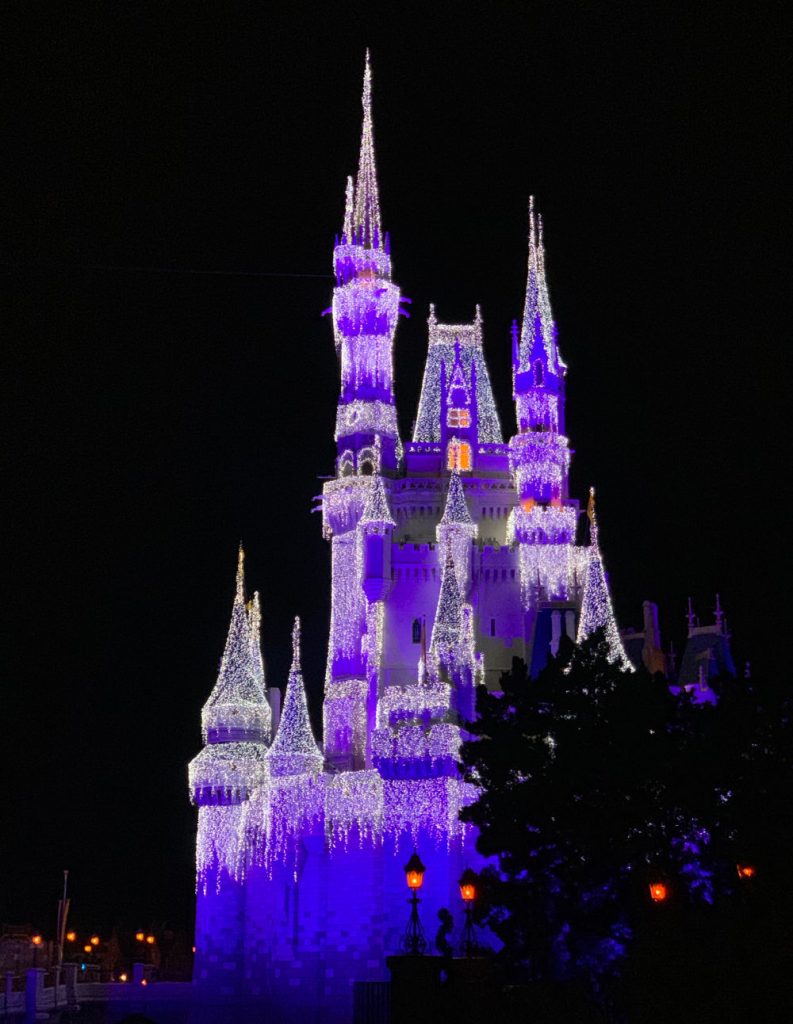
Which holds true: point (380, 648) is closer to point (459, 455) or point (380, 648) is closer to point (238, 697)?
point (238, 697)

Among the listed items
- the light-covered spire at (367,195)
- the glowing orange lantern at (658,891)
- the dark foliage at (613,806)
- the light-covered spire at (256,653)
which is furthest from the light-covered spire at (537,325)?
the glowing orange lantern at (658,891)

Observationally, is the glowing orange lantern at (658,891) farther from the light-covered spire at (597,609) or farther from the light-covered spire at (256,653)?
the light-covered spire at (256,653)

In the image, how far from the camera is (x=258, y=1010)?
4447 centimetres

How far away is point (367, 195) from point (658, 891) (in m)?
36.1

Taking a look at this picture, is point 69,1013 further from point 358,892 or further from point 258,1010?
point 358,892

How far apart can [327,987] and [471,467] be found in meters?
18.9

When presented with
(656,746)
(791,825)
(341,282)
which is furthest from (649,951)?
(341,282)

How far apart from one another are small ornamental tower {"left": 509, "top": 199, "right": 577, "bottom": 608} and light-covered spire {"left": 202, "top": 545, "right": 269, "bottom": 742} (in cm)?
945

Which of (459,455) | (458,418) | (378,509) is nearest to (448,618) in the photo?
(378,509)

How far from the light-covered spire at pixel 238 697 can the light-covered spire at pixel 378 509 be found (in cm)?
507

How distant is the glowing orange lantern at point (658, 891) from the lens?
24422 millimetres

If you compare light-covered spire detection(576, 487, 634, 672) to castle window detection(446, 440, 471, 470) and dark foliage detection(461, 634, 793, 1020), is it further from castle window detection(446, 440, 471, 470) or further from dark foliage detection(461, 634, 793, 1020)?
dark foliage detection(461, 634, 793, 1020)

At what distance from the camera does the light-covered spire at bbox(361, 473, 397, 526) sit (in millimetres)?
49531

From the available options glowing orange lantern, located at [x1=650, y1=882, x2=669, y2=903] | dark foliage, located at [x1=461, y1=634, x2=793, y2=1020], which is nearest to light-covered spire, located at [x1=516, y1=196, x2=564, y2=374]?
dark foliage, located at [x1=461, y1=634, x2=793, y2=1020]
